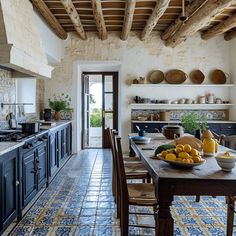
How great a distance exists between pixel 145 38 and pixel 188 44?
116 centimetres

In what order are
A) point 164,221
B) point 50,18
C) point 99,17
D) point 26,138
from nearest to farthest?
point 164,221 < point 26,138 < point 99,17 < point 50,18

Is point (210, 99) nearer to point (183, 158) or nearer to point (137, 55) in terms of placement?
point (137, 55)

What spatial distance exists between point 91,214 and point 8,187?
1057mm

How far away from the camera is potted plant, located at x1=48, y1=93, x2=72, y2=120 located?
6.83 metres

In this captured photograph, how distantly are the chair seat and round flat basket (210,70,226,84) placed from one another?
529 centimetres

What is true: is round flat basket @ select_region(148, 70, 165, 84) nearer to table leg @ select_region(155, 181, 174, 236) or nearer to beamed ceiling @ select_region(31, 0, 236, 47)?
beamed ceiling @ select_region(31, 0, 236, 47)

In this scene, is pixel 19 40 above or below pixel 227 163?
above

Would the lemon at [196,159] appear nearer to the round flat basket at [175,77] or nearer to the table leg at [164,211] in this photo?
the table leg at [164,211]

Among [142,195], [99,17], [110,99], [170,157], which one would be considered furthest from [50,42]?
[170,157]

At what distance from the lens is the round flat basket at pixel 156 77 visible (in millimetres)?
7262

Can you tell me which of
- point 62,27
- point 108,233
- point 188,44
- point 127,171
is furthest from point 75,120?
point 108,233

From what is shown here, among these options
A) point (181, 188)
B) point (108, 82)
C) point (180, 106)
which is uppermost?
point (108, 82)

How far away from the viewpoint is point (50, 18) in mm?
5652

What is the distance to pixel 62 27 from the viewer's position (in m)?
6.77
